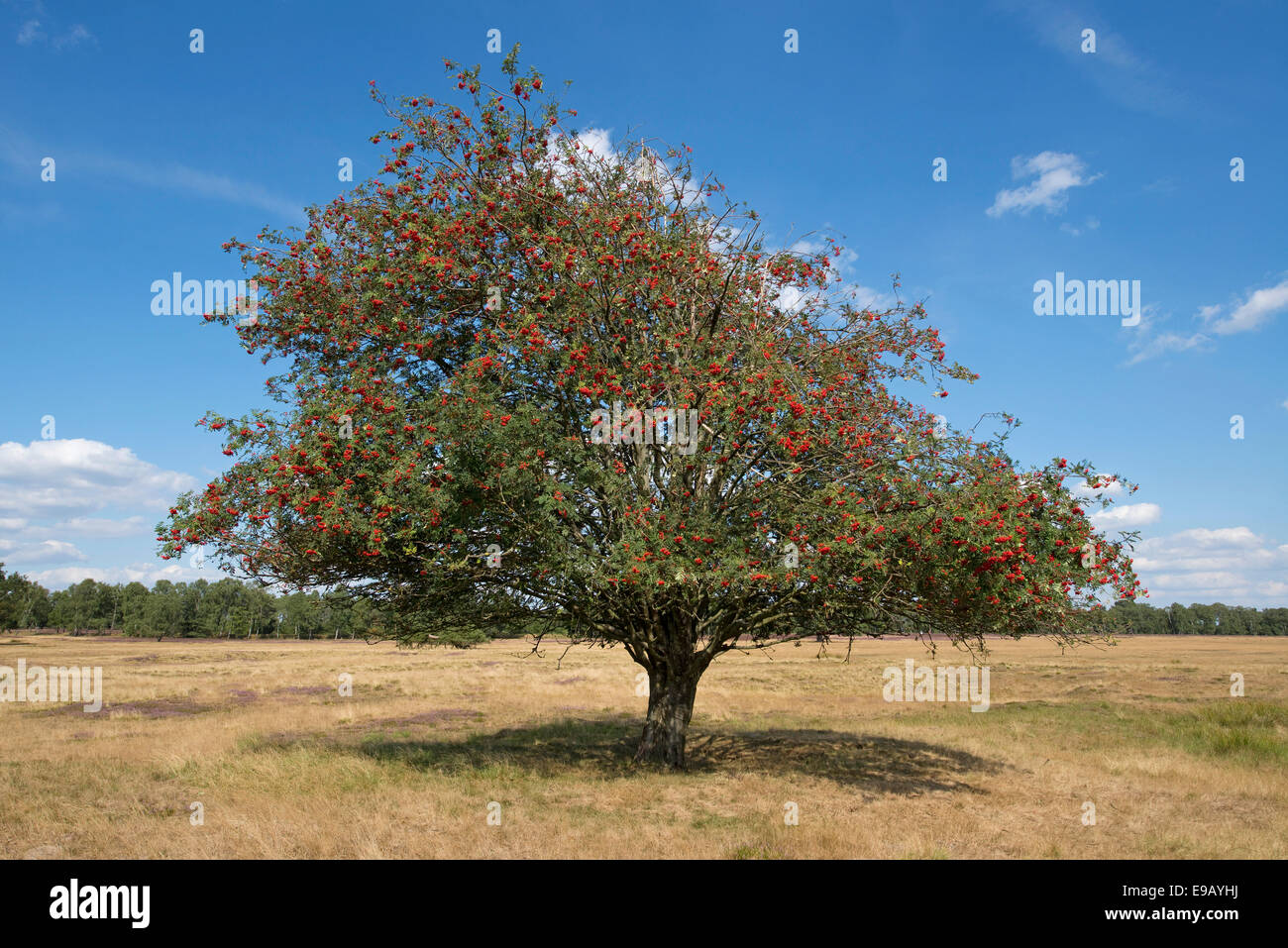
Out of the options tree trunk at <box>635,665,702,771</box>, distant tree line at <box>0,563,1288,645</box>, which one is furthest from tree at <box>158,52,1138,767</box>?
distant tree line at <box>0,563,1288,645</box>

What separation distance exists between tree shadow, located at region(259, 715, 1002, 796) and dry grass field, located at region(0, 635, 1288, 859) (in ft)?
0.42

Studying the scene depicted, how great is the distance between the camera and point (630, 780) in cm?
1491

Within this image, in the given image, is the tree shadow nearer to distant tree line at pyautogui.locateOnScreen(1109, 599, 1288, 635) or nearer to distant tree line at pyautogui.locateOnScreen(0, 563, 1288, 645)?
distant tree line at pyautogui.locateOnScreen(0, 563, 1288, 645)

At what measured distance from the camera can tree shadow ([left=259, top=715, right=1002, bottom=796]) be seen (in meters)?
16.1

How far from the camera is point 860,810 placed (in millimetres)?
12789

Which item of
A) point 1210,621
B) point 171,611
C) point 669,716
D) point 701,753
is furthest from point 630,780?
point 1210,621

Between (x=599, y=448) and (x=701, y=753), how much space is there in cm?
902

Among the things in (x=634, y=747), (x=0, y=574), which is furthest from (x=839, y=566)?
(x=0, y=574)

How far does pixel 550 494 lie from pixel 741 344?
504cm

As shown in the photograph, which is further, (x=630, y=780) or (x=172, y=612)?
(x=172, y=612)

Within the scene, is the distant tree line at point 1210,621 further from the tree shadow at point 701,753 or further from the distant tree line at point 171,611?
the tree shadow at point 701,753

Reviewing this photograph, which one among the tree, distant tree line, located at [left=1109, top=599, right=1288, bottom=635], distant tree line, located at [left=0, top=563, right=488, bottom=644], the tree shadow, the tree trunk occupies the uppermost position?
the tree

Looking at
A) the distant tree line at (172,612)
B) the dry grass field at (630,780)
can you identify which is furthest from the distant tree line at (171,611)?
the dry grass field at (630,780)

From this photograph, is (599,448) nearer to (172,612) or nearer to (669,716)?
(669,716)
